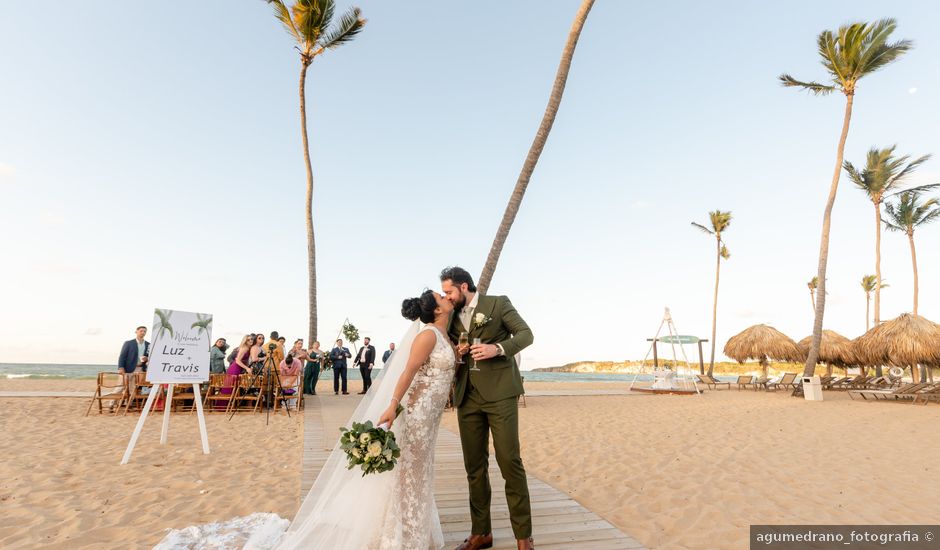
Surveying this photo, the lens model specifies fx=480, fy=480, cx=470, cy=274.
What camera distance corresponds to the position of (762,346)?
2542 centimetres

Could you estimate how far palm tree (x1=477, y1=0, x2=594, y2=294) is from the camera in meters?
10.9

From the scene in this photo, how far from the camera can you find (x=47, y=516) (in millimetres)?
3971

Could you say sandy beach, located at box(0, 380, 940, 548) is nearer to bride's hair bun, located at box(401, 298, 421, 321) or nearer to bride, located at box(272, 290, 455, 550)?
bride, located at box(272, 290, 455, 550)

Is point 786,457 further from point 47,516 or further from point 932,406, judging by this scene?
point 932,406

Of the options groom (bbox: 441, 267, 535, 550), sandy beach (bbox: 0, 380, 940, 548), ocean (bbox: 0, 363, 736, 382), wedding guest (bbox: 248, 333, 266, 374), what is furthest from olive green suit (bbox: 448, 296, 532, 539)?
ocean (bbox: 0, 363, 736, 382)

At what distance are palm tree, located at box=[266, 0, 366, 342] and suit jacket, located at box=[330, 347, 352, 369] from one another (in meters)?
0.82

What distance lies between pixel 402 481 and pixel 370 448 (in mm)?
412

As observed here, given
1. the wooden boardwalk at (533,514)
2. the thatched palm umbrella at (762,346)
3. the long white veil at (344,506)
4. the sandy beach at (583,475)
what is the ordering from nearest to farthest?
the long white veil at (344,506), the wooden boardwalk at (533,514), the sandy beach at (583,475), the thatched palm umbrella at (762,346)

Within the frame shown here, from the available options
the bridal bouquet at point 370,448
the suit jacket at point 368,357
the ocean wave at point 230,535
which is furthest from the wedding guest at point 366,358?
the bridal bouquet at point 370,448

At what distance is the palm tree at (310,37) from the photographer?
636 inches

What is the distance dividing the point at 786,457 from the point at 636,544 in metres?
4.89

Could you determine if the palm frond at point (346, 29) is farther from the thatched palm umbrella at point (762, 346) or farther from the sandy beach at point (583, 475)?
the thatched palm umbrella at point (762, 346)

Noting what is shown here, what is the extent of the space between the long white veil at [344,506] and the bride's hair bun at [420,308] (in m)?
0.46

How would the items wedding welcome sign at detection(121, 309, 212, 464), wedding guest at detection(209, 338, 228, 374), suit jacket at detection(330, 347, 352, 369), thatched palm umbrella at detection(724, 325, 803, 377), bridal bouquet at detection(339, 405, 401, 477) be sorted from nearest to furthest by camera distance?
bridal bouquet at detection(339, 405, 401, 477)
wedding welcome sign at detection(121, 309, 212, 464)
wedding guest at detection(209, 338, 228, 374)
suit jacket at detection(330, 347, 352, 369)
thatched palm umbrella at detection(724, 325, 803, 377)
